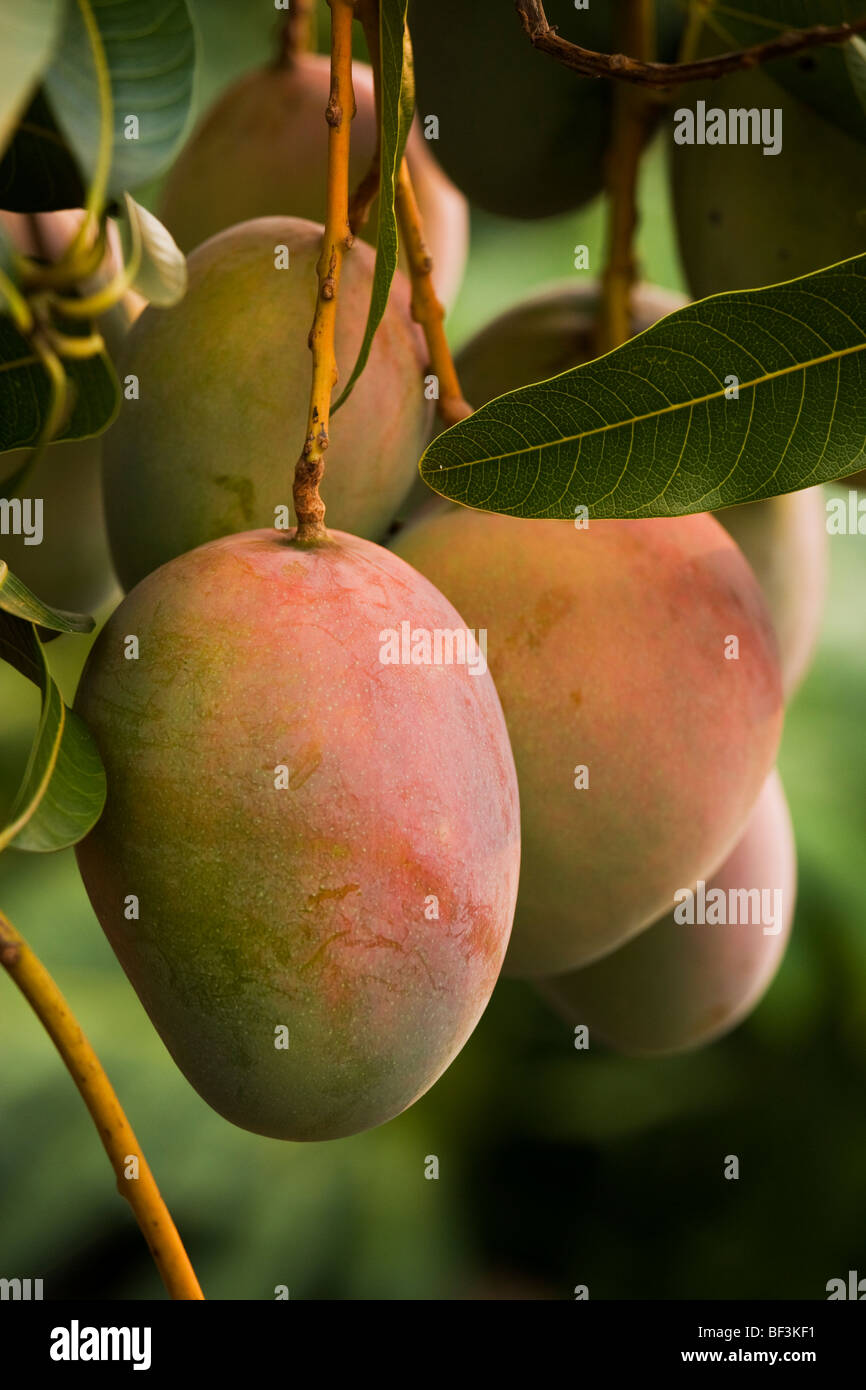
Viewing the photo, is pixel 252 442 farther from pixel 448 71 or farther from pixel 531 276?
pixel 531 276

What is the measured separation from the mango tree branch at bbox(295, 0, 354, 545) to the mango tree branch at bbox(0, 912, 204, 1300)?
0.13 meters

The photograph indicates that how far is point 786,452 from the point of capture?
13.9 inches

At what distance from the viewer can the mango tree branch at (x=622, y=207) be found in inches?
20.9

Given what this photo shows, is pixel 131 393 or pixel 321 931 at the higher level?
pixel 131 393

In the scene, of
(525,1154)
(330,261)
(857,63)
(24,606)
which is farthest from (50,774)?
(525,1154)

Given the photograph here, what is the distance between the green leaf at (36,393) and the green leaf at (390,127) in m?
0.06

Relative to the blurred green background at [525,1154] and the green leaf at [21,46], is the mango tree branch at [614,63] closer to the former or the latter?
the green leaf at [21,46]

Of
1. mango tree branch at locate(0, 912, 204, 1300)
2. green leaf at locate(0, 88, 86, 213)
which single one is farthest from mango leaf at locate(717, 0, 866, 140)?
mango tree branch at locate(0, 912, 204, 1300)

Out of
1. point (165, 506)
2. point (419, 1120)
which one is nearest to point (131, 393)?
point (165, 506)

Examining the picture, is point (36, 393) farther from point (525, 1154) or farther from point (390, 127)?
point (525, 1154)

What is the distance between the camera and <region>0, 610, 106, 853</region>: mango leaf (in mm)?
271

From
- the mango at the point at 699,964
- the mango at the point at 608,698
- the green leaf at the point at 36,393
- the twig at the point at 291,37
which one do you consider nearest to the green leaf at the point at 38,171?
the green leaf at the point at 36,393

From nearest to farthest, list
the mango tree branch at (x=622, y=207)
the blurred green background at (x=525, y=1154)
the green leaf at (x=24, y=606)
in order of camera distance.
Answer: the green leaf at (x=24, y=606) < the mango tree branch at (x=622, y=207) < the blurred green background at (x=525, y=1154)

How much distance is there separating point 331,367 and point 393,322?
0.11 metres
